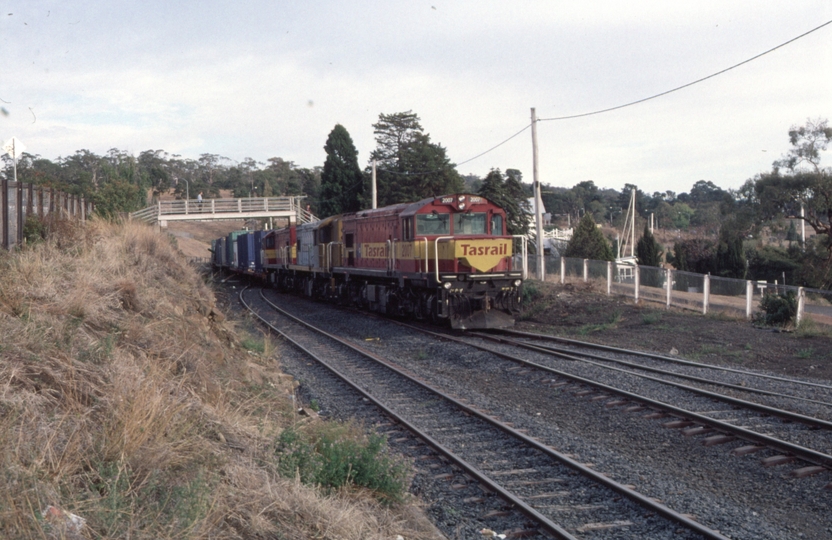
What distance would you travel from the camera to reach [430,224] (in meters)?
18.7

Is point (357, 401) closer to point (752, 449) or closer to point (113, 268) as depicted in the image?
point (113, 268)

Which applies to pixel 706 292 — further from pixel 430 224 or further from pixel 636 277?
pixel 430 224

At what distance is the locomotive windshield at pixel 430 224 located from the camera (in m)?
18.7

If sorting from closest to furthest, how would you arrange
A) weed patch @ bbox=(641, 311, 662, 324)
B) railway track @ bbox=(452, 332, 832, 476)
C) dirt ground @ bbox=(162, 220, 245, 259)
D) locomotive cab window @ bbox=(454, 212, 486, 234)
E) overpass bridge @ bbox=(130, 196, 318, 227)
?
1. railway track @ bbox=(452, 332, 832, 476)
2. weed patch @ bbox=(641, 311, 662, 324)
3. locomotive cab window @ bbox=(454, 212, 486, 234)
4. overpass bridge @ bbox=(130, 196, 318, 227)
5. dirt ground @ bbox=(162, 220, 245, 259)

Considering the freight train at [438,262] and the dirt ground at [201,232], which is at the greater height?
the dirt ground at [201,232]

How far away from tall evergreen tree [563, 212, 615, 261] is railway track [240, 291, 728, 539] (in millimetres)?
33451

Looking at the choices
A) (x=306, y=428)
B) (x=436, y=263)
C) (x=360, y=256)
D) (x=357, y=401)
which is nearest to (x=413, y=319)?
(x=360, y=256)

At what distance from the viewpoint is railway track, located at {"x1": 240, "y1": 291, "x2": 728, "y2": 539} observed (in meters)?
5.81

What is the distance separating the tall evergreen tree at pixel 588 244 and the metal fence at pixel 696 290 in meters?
18.6

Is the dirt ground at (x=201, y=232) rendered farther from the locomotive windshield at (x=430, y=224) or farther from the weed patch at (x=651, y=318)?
the weed patch at (x=651, y=318)

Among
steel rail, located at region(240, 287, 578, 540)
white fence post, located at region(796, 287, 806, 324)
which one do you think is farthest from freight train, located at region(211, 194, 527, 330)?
white fence post, located at region(796, 287, 806, 324)

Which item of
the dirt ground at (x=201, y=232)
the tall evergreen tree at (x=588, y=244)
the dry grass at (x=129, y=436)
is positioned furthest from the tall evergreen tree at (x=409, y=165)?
the dry grass at (x=129, y=436)

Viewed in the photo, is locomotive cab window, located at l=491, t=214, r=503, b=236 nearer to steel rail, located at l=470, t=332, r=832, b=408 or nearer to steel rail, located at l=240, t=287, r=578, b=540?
steel rail, located at l=470, t=332, r=832, b=408

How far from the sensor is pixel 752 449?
7.66 m
